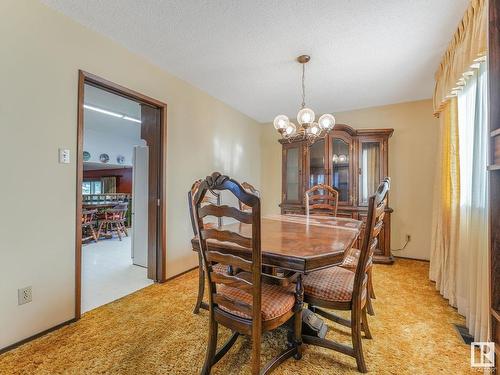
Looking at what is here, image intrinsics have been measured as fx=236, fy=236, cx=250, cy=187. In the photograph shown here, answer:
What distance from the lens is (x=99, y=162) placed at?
7.43 m

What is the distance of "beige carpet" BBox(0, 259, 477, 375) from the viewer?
1.42 metres

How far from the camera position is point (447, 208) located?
2391 mm

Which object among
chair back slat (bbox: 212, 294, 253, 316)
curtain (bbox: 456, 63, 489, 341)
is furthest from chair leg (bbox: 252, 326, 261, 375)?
curtain (bbox: 456, 63, 489, 341)

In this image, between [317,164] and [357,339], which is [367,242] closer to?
[357,339]

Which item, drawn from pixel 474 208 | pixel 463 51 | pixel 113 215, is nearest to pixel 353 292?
pixel 474 208

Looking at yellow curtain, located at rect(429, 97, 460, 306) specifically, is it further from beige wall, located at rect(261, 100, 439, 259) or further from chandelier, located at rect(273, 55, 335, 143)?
chandelier, located at rect(273, 55, 335, 143)

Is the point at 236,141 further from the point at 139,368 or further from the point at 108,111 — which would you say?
the point at 139,368

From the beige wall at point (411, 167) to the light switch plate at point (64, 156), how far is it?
13.6ft

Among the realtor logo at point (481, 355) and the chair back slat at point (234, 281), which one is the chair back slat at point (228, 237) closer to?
the chair back slat at point (234, 281)

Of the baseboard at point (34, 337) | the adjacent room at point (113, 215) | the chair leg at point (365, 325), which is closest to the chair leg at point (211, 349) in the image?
the chair leg at point (365, 325)

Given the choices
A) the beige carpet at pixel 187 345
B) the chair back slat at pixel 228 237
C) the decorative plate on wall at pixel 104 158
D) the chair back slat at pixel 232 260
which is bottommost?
the beige carpet at pixel 187 345

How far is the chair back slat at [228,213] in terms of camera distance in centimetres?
105

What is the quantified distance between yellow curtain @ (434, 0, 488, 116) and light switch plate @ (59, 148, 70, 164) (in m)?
2.82

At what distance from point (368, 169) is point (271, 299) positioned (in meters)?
3.06
